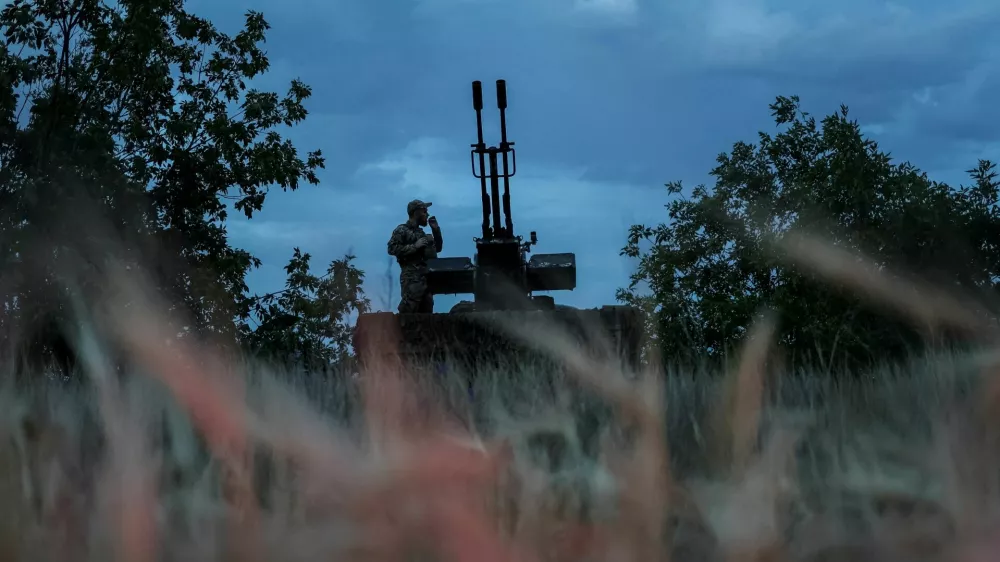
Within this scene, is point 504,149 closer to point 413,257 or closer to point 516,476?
point 413,257

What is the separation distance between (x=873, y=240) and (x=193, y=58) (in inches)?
555

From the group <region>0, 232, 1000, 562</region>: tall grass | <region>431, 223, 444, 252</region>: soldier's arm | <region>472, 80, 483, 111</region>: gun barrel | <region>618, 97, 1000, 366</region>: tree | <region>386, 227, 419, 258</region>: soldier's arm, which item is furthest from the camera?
<region>618, 97, 1000, 366</region>: tree

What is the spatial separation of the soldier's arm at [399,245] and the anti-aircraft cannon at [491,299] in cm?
38

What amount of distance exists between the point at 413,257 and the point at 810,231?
1260 centimetres

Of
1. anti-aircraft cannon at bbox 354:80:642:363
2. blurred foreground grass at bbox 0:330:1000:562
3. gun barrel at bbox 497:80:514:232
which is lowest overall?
blurred foreground grass at bbox 0:330:1000:562

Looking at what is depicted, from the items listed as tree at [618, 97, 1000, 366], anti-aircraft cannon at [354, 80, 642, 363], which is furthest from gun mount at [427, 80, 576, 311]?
tree at [618, 97, 1000, 366]

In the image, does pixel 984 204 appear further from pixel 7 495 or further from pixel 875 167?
pixel 7 495

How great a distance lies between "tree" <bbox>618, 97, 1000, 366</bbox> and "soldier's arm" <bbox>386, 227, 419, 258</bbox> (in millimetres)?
7147

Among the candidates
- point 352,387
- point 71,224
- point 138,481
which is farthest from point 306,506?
point 71,224

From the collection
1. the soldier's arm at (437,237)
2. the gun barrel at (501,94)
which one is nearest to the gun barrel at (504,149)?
the gun barrel at (501,94)

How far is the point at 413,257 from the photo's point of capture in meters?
12.2

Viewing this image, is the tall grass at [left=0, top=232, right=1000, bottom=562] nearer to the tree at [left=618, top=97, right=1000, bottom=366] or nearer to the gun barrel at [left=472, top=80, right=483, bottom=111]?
the gun barrel at [left=472, top=80, right=483, bottom=111]

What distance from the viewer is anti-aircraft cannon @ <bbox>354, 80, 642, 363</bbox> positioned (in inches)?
407

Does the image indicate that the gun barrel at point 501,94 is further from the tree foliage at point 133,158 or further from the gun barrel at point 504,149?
the tree foliage at point 133,158
